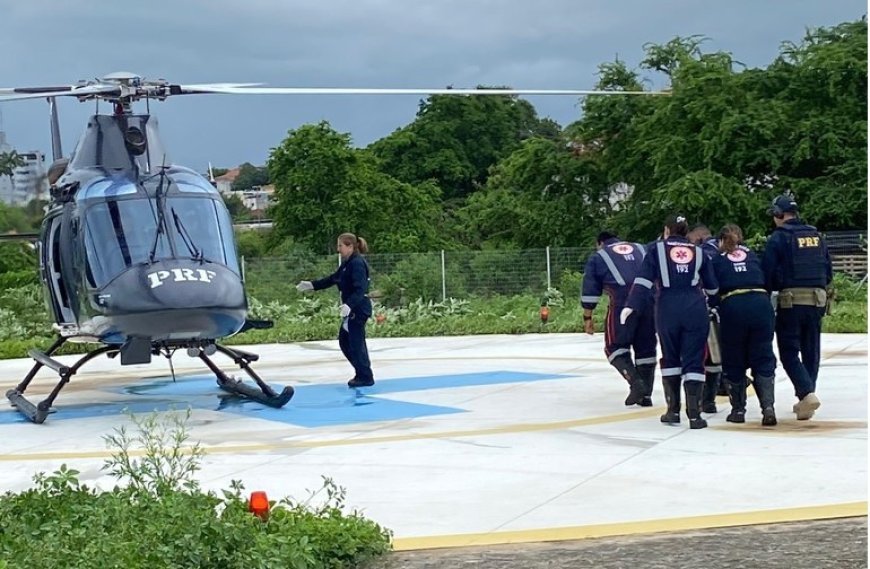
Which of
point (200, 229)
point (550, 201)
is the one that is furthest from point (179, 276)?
point (550, 201)

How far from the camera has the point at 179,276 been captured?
10883 mm

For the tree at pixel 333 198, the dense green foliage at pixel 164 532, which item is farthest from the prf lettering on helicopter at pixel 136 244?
the tree at pixel 333 198

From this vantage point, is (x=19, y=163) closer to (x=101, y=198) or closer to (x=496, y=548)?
(x=101, y=198)

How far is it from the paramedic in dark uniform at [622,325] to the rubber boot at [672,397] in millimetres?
1164

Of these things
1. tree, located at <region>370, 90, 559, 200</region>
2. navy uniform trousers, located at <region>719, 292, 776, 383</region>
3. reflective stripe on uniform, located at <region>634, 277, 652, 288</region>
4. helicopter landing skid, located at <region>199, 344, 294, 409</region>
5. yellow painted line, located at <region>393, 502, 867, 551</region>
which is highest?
tree, located at <region>370, 90, 559, 200</region>

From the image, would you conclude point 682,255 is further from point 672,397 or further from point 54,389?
point 54,389

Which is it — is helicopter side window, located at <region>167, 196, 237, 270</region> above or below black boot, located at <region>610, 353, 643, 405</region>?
above

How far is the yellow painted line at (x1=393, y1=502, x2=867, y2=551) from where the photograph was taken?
6117 mm

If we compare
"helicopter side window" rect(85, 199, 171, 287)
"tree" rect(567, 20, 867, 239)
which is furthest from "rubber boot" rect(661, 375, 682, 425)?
"tree" rect(567, 20, 867, 239)

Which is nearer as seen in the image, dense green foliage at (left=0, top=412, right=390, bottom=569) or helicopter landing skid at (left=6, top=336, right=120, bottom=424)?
A: dense green foliage at (left=0, top=412, right=390, bottom=569)

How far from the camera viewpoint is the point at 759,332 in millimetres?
9734

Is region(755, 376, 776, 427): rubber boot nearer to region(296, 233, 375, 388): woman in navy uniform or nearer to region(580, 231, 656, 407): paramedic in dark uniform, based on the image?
region(580, 231, 656, 407): paramedic in dark uniform

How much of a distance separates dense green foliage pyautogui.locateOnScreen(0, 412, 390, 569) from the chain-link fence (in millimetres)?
22028

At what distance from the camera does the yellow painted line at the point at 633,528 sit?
6117 mm
